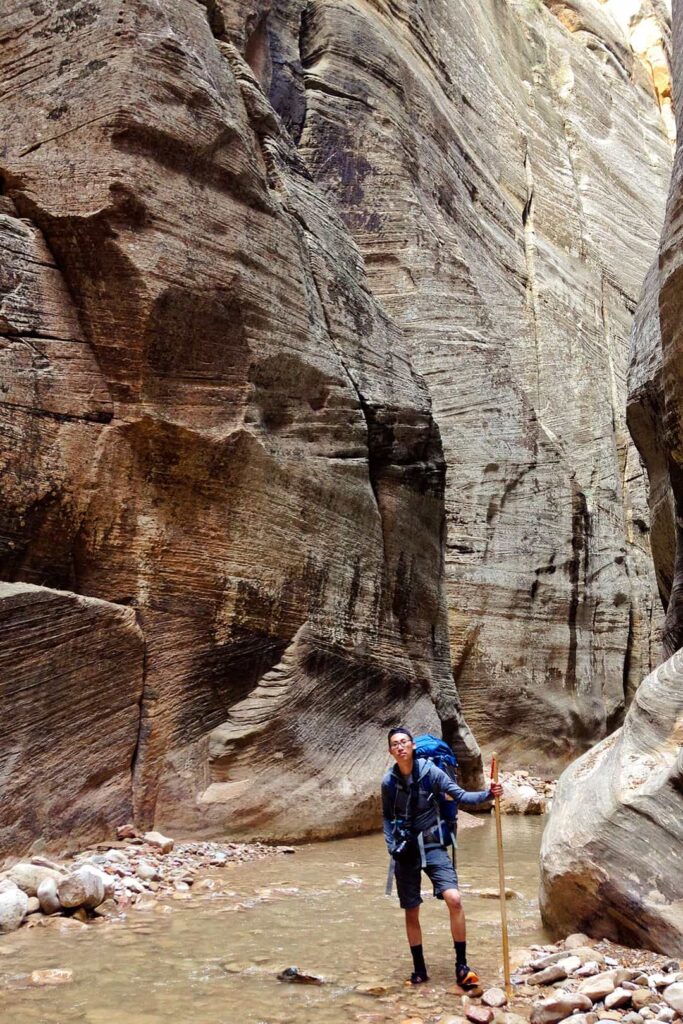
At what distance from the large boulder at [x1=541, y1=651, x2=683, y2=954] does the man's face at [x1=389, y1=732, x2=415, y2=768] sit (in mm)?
1308

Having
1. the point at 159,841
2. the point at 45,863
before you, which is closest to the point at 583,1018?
the point at 45,863

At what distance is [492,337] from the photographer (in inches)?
802

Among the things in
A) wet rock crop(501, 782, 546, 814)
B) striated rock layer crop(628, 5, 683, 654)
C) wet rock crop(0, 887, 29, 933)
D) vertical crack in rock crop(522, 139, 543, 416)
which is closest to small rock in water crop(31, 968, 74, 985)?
wet rock crop(0, 887, 29, 933)

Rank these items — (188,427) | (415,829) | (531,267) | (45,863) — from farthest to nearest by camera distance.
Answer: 1. (531,267)
2. (188,427)
3. (45,863)
4. (415,829)

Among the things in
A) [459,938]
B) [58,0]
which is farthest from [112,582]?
[58,0]

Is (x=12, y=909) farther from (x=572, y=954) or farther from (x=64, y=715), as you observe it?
(x=572, y=954)

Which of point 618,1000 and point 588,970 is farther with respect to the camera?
point 588,970

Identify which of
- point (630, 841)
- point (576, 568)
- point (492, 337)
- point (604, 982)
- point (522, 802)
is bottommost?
point (522, 802)

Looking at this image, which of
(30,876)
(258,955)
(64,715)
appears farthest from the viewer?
(64,715)

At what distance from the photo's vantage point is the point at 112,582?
30.3ft

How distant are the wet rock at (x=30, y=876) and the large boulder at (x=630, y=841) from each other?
139 inches

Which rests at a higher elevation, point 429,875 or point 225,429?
point 225,429

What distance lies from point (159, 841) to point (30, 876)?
169 cm

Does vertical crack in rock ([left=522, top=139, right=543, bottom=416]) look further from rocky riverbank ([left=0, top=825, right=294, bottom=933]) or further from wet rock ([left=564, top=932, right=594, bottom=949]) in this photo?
wet rock ([left=564, top=932, right=594, bottom=949])
